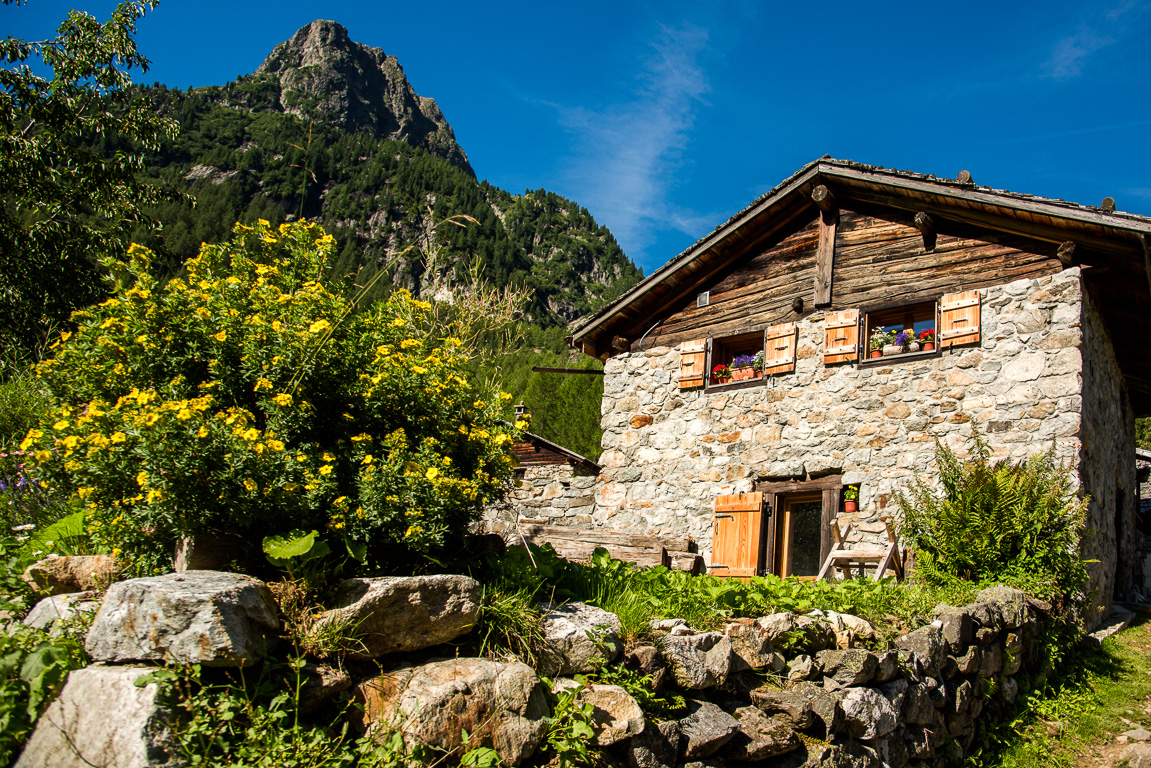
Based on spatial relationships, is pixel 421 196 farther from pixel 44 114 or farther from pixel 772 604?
pixel 772 604

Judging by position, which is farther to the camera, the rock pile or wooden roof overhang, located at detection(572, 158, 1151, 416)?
wooden roof overhang, located at detection(572, 158, 1151, 416)

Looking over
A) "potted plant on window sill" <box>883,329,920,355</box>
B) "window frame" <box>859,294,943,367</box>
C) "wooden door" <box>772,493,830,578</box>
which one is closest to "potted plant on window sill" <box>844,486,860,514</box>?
"wooden door" <box>772,493,830,578</box>

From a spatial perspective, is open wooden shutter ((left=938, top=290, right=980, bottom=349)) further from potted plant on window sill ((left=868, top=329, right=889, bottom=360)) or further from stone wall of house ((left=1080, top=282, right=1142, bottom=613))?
stone wall of house ((left=1080, top=282, right=1142, bottom=613))

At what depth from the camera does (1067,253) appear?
327 inches

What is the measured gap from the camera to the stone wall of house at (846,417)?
8203mm

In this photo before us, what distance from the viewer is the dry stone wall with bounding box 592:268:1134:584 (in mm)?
8195

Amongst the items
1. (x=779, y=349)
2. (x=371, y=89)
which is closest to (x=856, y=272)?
(x=779, y=349)

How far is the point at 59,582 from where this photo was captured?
10.3 ft

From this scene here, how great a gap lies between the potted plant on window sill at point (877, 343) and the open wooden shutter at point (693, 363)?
7.80 ft

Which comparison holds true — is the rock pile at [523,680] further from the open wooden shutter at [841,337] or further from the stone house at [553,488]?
the stone house at [553,488]

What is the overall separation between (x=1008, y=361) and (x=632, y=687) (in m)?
7.20

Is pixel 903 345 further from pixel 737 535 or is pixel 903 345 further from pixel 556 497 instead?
pixel 556 497

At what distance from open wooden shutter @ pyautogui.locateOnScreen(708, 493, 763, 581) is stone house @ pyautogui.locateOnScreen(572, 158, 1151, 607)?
21mm

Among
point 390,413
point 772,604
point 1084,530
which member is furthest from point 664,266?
point 390,413
